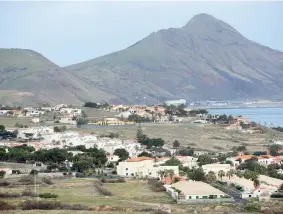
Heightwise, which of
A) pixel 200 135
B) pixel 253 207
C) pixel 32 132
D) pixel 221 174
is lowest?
pixel 253 207

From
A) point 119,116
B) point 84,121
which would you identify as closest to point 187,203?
point 84,121

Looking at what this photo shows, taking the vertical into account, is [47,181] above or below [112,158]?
below

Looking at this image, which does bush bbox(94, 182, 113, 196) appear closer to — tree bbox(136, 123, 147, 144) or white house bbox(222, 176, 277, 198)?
white house bbox(222, 176, 277, 198)

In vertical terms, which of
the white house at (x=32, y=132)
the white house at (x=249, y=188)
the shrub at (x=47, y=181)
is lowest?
the white house at (x=249, y=188)

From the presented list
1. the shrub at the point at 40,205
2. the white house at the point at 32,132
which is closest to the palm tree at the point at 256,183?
the shrub at the point at 40,205

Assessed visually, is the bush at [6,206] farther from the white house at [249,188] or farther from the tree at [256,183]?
the tree at [256,183]

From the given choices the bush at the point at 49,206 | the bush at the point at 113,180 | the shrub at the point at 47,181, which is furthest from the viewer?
the bush at the point at 113,180

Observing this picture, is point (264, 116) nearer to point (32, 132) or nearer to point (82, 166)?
point (32, 132)

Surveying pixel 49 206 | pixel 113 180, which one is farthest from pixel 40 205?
pixel 113 180
